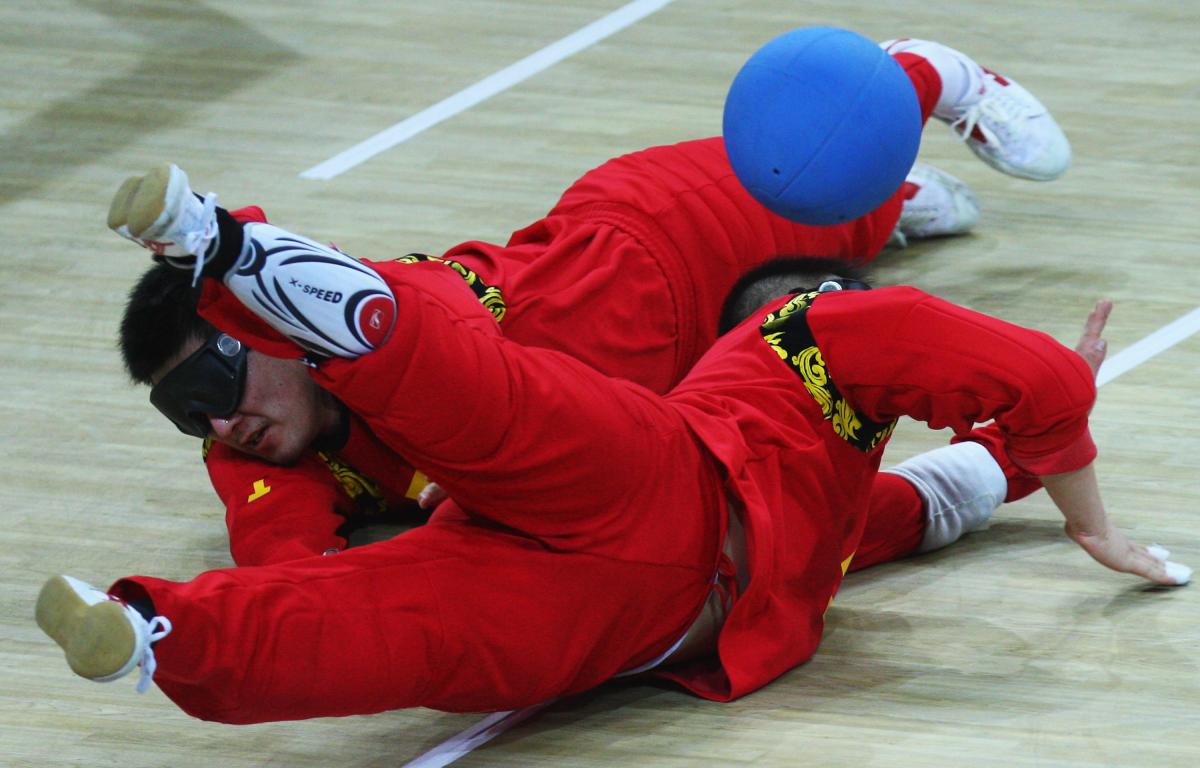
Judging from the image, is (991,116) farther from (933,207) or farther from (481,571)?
(481,571)

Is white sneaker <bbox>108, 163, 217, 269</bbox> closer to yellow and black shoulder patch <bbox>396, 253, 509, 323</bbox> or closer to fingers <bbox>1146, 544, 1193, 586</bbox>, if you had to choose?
yellow and black shoulder patch <bbox>396, 253, 509, 323</bbox>

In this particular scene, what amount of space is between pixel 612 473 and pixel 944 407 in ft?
1.30

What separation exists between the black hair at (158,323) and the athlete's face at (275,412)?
0.6 inches

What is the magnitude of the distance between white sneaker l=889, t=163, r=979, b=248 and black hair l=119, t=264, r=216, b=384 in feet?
4.78

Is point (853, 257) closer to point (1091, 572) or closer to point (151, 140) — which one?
point (1091, 572)

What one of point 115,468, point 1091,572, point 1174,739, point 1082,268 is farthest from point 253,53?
point 1174,739

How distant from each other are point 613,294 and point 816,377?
573 millimetres

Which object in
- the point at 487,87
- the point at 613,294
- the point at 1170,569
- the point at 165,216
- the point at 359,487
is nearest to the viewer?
the point at 165,216

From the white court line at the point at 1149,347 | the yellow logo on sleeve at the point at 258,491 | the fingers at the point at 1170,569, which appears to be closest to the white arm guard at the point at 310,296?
the yellow logo on sleeve at the point at 258,491

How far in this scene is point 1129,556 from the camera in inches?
82.7

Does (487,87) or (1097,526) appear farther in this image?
(487,87)

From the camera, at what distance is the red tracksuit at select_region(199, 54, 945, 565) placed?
2291mm

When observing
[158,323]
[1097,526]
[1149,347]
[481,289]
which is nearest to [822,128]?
[481,289]

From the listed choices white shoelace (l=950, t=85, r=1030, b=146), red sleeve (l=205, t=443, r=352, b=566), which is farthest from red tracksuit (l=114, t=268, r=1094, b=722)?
white shoelace (l=950, t=85, r=1030, b=146)
